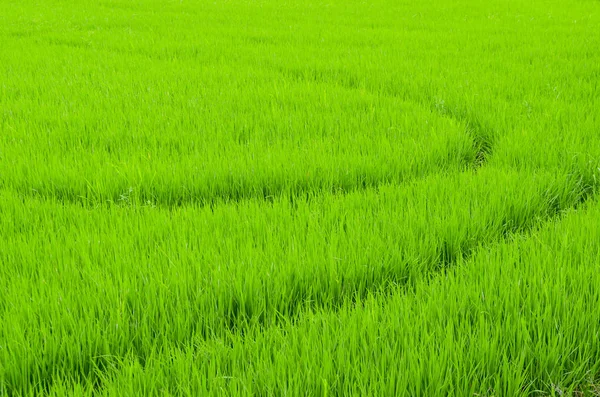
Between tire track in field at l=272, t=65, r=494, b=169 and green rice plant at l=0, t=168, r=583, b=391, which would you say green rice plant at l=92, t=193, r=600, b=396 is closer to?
green rice plant at l=0, t=168, r=583, b=391

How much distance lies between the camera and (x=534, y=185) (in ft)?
9.46

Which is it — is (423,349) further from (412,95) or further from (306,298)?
(412,95)

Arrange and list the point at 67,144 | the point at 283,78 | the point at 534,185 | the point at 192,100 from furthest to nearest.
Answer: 1. the point at 283,78
2. the point at 192,100
3. the point at 67,144
4. the point at 534,185

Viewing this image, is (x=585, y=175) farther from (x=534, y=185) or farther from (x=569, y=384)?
(x=569, y=384)

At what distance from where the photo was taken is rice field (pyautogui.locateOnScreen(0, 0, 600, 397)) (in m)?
1.55

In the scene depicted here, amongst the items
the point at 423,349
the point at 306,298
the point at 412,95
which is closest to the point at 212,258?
the point at 306,298

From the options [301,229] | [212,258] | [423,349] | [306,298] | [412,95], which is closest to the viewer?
[423,349]

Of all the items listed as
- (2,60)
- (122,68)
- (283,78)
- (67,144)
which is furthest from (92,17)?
(67,144)

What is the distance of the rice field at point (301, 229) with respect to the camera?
1554 mm

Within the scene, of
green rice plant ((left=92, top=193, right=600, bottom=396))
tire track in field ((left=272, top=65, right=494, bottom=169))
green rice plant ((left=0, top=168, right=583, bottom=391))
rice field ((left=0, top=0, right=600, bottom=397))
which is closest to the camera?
green rice plant ((left=92, top=193, right=600, bottom=396))

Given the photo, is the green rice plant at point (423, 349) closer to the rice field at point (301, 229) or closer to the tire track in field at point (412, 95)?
the rice field at point (301, 229)

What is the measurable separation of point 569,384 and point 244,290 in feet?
3.52

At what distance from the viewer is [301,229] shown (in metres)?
2.39

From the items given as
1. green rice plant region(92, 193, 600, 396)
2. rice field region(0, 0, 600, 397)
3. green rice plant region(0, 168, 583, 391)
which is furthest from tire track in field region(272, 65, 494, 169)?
green rice plant region(92, 193, 600, 396)
